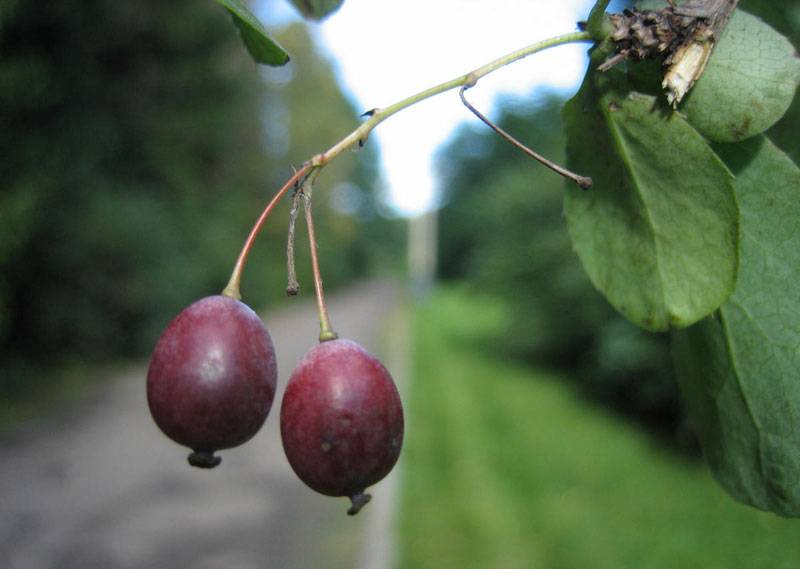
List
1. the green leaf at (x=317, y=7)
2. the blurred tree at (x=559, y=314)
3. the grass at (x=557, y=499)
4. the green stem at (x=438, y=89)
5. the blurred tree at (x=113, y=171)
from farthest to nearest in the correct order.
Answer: the blurred tree at (x=113, y=171), the blurred tree at (x=559, y=314), the grass at (x=557, y=499), the green leaf at (x=317, y=7), the green stem at (x=438, y=89)

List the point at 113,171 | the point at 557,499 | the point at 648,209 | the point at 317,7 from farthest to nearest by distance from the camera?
the point at 113,171
the point at 557,499
the point at 317,7
the point at 648,209

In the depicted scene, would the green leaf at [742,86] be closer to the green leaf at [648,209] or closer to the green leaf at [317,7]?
the green leaf at [648,209]

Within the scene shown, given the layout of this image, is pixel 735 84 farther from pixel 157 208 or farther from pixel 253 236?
pixel 157 208

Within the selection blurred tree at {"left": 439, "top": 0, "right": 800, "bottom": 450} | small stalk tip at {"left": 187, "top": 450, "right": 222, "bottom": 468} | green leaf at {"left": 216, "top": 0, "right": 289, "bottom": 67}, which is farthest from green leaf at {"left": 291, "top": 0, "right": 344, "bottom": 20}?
blurred tree at {"left": 439, "top": 0, "right": 800, "bottom": 450}

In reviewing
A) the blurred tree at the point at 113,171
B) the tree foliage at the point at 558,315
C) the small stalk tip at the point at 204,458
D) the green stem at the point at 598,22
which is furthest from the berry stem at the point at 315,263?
the tree foliage at the point at 558,315

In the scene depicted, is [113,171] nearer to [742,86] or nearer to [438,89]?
[438,89]

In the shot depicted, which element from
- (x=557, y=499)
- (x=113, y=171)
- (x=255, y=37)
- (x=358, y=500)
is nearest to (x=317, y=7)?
(x=255, y=37)

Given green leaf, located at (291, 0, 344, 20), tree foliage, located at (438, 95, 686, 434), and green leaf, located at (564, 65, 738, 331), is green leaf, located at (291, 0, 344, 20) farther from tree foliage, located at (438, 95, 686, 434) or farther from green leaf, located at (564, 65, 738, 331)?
tree foliage, located at (438, 95, 686, 434)
